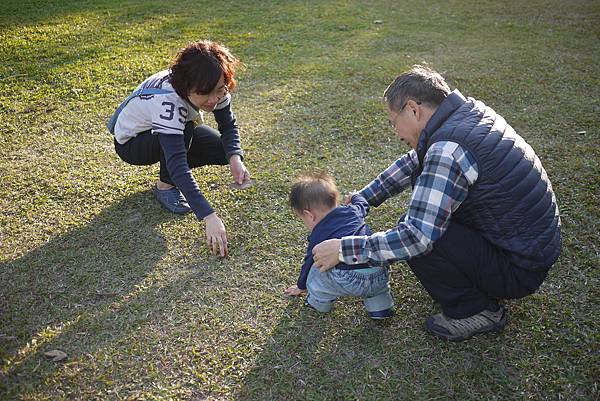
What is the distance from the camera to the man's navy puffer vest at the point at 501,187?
1.91 metres

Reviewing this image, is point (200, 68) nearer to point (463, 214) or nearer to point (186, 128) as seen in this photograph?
point (186, 128)

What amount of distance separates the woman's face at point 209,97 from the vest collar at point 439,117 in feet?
3.94

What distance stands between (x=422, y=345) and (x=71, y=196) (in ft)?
7.46

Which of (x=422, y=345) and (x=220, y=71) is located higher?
(x=220, y=71)

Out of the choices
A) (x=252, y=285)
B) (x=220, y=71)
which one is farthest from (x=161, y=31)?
(x=252, y=285)

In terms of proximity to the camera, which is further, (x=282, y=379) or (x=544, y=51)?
(x=544, y=51)

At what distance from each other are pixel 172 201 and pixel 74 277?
29.1 inches

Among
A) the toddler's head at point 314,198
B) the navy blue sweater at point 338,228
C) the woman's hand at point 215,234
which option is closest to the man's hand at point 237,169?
the woman's hand at point 215,234

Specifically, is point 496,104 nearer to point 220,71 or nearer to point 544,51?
point 544,51

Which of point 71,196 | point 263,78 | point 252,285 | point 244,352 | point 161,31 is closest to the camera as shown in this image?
point 244,352

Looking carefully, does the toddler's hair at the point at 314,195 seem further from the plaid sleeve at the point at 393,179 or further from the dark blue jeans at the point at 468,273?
the dark blue jeans at the point at 468,273

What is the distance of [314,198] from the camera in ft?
7.48

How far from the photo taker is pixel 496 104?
4.55 m

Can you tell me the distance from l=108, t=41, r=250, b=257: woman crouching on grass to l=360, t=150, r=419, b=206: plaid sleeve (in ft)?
2.38
